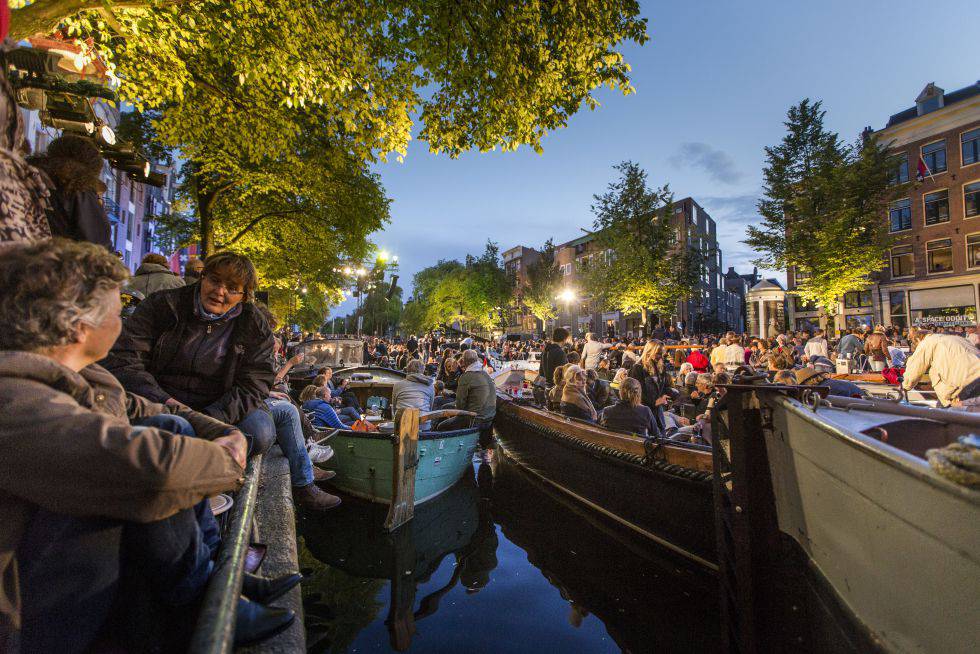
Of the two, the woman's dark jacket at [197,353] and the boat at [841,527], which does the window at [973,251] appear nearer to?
the boat at [841,527]

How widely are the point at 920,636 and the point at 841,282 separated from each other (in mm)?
23325

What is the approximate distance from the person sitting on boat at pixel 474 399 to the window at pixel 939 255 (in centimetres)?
2768

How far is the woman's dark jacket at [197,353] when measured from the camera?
272 centimetres

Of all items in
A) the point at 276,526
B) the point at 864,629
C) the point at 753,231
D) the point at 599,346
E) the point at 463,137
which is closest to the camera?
the point at 864,629

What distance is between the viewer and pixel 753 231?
2261 centimetres

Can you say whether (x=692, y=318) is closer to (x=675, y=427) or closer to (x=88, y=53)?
(x=675, y=427)

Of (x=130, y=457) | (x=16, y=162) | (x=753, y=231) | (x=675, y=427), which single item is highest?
(x=753, y=231)

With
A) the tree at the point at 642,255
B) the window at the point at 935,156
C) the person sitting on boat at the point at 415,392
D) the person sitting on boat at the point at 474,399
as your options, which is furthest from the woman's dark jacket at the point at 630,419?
the window at the point at 935,156

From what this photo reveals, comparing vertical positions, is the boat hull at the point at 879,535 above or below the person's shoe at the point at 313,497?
above

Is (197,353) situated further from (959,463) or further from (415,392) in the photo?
(415,392)

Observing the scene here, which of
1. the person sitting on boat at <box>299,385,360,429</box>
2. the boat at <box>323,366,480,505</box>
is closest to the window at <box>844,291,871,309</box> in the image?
the boat at <box>323,366,480,505</box>

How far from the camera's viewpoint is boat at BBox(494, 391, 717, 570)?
408 cm

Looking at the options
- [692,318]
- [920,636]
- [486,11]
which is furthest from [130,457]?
[692,318]

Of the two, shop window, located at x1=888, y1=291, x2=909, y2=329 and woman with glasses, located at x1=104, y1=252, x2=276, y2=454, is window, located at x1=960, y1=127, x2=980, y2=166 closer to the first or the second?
shop window, located at x1=888, y1=291, x2=909, y2=329
